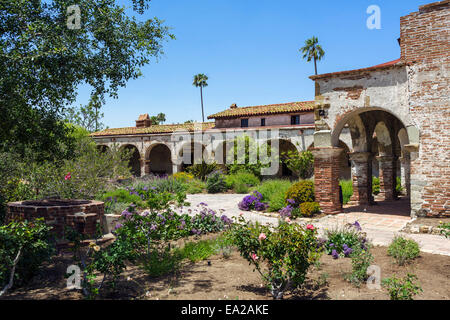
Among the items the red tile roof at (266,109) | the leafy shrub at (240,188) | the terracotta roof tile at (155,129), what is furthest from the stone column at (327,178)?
the terracotta roof tile at (155,129)

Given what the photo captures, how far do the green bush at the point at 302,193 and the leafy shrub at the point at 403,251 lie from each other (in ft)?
17.1

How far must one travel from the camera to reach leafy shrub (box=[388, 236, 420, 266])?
5316 millimetres

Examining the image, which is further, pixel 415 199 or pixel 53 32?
pixel 415 199

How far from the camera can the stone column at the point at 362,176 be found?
1318 centimetres

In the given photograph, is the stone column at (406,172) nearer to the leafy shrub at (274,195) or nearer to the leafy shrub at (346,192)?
the leafy shrub at (346,192)

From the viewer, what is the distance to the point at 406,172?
688 inches

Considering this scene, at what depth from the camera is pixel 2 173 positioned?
9.63 metres

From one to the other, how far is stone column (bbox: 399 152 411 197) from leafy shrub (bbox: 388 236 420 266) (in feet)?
40.4

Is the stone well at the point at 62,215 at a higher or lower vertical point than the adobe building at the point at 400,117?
lower

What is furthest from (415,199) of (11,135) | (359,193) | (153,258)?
(11,135)

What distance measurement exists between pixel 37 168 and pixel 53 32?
640cm

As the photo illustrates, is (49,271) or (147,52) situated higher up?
(147,52)

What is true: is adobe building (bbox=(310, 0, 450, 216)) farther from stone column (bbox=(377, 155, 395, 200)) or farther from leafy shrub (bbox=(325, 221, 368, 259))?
stone column (bbox=(377, 155, 395, 200))
